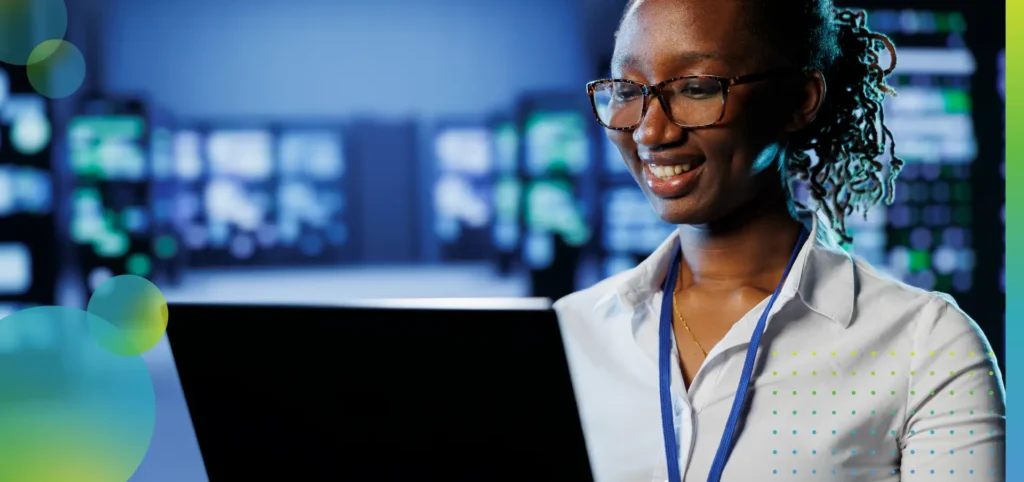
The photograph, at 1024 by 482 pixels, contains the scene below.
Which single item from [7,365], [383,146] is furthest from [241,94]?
[7,365]

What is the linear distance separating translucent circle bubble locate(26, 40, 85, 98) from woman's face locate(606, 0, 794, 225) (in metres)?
4.48

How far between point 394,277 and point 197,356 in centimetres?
491

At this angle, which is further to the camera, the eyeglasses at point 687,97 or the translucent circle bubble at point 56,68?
the translucent circle bubble at point 56,68

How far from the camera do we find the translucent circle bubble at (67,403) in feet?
11.4

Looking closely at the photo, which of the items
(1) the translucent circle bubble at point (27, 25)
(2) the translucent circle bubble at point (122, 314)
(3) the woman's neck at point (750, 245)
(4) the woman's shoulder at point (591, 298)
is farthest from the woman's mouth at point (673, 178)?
(1) the translucent circle bubble at point (27, 25)

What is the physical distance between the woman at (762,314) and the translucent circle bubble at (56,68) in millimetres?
4461

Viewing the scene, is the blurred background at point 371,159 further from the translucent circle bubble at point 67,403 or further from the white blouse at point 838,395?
the white blouse at point 838,395

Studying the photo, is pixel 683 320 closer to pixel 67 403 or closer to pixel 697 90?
pixel 697 90

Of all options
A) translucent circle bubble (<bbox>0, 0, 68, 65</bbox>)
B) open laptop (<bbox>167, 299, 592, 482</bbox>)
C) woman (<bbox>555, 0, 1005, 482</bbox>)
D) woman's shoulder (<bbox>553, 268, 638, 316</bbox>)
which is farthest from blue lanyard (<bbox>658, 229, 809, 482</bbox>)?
translucent circle bubble (<bbox>0, 0, 68, 65</bbox>)

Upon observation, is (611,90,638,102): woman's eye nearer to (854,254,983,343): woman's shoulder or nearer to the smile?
the smile

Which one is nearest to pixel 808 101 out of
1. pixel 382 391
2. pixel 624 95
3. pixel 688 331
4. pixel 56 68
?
pixel 624 95

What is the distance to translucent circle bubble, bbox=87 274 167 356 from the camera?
14.4ft

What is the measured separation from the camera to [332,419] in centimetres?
72

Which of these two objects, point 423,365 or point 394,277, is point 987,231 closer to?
point 394,277
